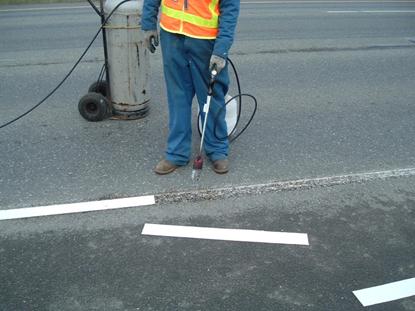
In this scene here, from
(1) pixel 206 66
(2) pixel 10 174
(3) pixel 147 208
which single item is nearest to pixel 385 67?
(1) pixel 206 66

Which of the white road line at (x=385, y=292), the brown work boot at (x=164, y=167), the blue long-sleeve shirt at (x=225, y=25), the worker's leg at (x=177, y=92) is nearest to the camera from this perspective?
the white road line at (x=385, y=292)

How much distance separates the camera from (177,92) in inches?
166

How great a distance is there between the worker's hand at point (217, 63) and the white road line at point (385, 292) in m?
2.05

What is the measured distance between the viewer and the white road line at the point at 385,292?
285 cm

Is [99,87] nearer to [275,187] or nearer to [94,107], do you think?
[94,107]

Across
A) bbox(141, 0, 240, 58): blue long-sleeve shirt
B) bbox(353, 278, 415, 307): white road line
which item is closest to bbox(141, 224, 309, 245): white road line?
bbox(353, 278, 415, 307): white road line

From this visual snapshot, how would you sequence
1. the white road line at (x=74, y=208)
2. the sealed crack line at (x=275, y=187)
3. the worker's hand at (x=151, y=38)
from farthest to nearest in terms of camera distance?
the worker's hand at (x=151, y=38) → the sealed crack line at (x=275, y=187) → the white road line at (x=74, y=208)

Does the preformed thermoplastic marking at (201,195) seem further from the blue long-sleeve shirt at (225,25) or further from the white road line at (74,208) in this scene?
the blue long-sleeve shirt at (225,25)

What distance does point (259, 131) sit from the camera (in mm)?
5230

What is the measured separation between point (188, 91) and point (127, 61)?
1.15 m

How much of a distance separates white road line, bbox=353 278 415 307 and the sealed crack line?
1.31 m

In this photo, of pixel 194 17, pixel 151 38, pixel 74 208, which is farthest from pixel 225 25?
pixel 74 208

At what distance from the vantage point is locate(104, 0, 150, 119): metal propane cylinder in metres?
4.86

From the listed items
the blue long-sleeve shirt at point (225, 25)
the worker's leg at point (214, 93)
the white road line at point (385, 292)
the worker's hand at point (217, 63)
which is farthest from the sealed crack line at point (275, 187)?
the white road line at point (385, 292)
